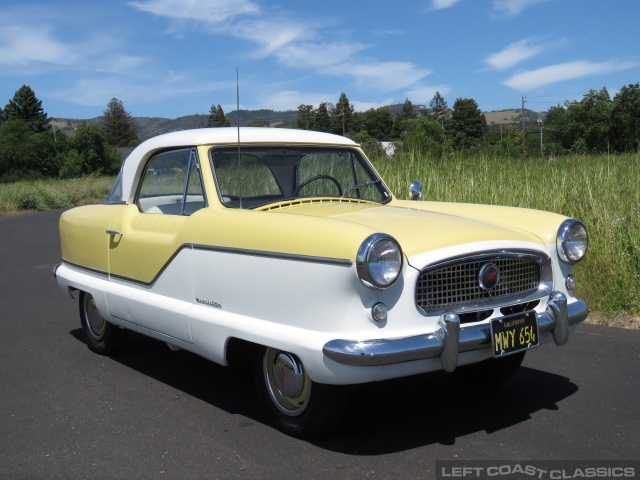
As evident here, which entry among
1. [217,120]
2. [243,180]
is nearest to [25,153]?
[217,120]

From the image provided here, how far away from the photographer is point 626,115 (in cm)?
2406

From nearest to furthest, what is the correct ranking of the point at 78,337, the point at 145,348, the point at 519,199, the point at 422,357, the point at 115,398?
the point at 422,357 → the point at 115,398 → the point at 145,348 → the point at 78,337 → the point at 519,199

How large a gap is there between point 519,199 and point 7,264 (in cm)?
777

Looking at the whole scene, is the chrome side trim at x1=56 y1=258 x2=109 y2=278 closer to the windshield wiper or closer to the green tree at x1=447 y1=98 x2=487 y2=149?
the windshield wiper

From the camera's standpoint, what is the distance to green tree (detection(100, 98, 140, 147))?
125500 millimetres

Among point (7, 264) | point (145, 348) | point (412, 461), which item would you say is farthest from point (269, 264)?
point (7, 264)

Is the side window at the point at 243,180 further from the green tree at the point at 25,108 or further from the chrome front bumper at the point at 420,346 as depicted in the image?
the green tree at the point at 25,108

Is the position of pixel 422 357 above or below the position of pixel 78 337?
above

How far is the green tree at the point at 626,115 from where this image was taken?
22.5 metres

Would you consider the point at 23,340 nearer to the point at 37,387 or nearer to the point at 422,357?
the point at 37,387

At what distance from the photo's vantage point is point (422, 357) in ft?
10.5

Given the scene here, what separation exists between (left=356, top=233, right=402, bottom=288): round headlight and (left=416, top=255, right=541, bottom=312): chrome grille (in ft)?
0.60

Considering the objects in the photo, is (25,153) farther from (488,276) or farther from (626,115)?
(488,276)

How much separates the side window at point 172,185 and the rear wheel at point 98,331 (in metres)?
0.94
